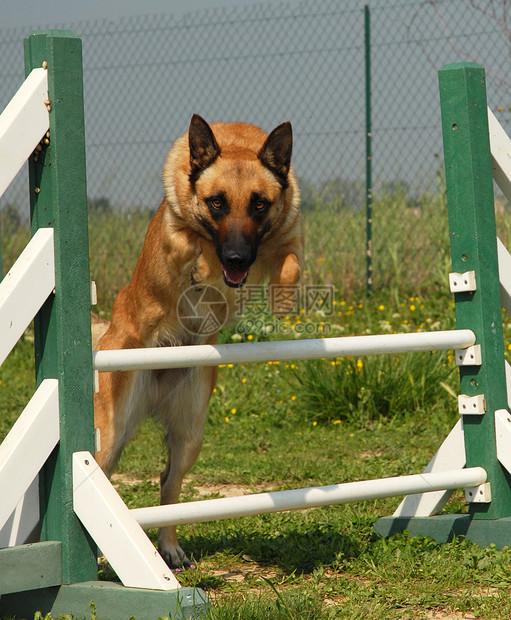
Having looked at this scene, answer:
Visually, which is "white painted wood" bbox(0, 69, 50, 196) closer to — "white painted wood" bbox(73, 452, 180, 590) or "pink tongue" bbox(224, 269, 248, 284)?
"white painted wood" bbox(73, 452, 180, 590)

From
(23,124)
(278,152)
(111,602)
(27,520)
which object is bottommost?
(111,602)

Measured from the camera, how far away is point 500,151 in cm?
325

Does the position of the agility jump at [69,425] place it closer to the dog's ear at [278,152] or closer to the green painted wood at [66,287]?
the green painted wood at [66,287]

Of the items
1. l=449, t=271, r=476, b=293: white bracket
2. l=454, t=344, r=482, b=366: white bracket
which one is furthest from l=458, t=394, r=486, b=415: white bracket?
l=449, t=271, r=476, b=293: white bracket

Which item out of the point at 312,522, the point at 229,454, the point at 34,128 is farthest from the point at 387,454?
the point at 34,128

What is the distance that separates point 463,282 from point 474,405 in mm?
497

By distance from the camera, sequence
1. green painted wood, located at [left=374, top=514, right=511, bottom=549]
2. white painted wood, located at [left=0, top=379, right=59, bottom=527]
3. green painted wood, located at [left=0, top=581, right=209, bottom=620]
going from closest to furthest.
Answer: green painted wood, located at [left=0, top=581, right=209, bottom=620] → white painted wood, located at [left=0, top=379, right=59, bottom=527] → green painted wood, located at [left=374, top=514, right=511, bottom=549]

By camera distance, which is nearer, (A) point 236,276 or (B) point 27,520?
(B) point 27,520

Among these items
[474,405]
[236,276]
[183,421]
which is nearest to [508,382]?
[474,405]

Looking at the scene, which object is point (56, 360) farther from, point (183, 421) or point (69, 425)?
point (183, 421)

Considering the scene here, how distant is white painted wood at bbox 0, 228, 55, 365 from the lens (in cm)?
229

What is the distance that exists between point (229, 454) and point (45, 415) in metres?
2.85

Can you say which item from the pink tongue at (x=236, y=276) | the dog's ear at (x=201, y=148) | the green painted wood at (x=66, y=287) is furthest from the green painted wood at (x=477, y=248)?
the green painted wood at (x=66, y=287)

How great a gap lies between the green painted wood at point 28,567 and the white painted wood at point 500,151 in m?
2.29
